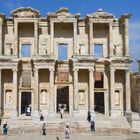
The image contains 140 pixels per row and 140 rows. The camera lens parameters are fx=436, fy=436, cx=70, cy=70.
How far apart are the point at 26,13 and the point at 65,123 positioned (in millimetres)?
11995

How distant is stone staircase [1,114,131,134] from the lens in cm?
3862

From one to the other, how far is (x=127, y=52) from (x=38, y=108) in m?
10.7

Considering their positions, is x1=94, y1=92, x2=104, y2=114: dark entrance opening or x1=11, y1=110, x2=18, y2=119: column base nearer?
x1=11, y1=110, x2=18, y2=119: column base

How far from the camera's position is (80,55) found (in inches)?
1699

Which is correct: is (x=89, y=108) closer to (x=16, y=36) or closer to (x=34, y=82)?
(x=34, y=82)

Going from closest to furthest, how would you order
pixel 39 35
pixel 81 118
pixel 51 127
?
1. pixel 51 127
2. pixel 81 118
3. pixel 39 35

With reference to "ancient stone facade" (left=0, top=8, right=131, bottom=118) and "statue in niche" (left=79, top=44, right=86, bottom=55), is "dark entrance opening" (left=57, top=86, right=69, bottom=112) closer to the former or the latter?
"ancient stone facade" (left=0, top=8, right=131, bottom=118)

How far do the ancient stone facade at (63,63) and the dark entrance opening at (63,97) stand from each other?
150 mm

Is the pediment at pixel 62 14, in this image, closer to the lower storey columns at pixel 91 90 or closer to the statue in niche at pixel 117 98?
the lower storey columns at pixel 91 90

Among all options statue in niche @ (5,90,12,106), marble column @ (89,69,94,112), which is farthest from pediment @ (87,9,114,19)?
statue in niche @ (5,90,12,106)

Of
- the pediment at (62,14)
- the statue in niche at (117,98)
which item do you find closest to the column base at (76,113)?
the statue in niche at (117,98)

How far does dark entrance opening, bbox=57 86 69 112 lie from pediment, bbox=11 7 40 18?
8.15 metres

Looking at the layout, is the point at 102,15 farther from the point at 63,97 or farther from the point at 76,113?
the point at 76,113

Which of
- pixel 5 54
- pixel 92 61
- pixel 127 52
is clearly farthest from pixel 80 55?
pixel 5 54
